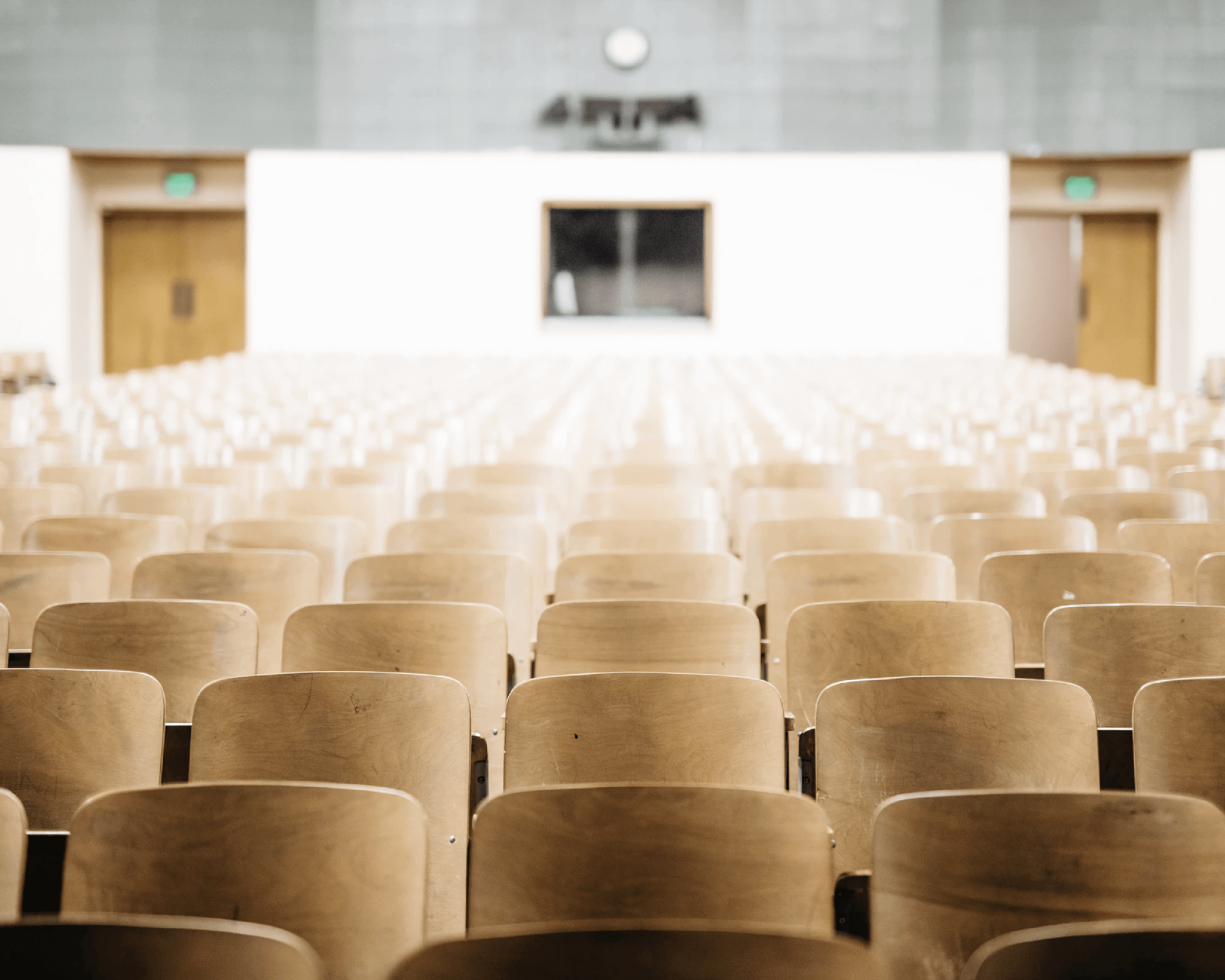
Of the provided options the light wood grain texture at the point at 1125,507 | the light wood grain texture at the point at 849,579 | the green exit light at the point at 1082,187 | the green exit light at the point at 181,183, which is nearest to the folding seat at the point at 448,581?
the light wood grain texture at the point at 849,579

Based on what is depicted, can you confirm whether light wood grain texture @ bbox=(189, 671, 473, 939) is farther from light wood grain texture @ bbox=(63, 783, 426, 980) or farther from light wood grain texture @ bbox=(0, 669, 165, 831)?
light wood grain texture @ bbox=(63, 783, 426, 980)

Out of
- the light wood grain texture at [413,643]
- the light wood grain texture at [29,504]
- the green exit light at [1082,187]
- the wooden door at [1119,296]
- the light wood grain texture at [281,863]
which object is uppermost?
the green exit light at [1082,187]

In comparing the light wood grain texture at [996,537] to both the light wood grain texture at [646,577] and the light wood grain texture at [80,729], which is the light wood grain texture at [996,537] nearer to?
the light wood grain texture at [646,577]

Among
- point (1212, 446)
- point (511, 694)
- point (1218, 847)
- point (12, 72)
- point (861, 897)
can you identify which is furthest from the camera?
point (12, 72)

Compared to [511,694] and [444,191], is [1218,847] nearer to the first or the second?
[511,694]

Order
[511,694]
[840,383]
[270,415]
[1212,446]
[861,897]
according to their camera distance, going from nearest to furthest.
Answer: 1. [861,897]
2. [511,694]
3. [1212,446]
4. [270,415]
5. [840,383]

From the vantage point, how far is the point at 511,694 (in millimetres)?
2041

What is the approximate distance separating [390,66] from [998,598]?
550 inches

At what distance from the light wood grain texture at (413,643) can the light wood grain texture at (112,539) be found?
4.29 ft

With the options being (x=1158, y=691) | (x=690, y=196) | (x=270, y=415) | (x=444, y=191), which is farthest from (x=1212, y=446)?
(x=444, y=191)

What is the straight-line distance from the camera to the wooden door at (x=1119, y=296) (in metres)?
16.8

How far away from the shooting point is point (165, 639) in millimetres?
2623

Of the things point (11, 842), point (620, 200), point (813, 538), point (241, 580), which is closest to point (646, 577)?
point (813, 538)

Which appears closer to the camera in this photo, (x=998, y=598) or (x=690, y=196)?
(x=998, y=598)
